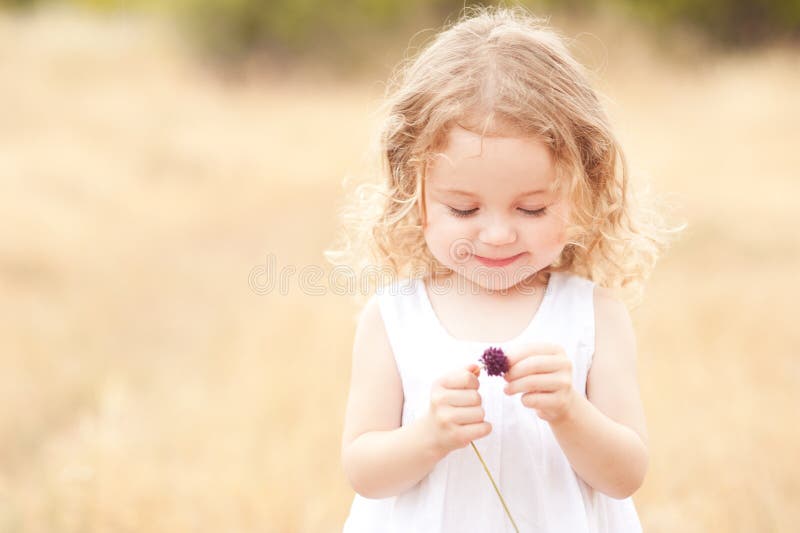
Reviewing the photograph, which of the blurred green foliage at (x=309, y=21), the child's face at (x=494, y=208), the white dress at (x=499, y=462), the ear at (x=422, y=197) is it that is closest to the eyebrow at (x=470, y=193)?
the child's face at (x=494, y=208)

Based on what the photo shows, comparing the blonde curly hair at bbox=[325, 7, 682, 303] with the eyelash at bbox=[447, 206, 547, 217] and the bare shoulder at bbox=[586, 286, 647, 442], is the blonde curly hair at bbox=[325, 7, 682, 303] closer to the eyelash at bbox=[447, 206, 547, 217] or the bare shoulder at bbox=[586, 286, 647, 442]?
the eyelash at bbox=[447, 206, 547, 217]

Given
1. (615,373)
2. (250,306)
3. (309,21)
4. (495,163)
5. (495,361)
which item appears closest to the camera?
(495,361)

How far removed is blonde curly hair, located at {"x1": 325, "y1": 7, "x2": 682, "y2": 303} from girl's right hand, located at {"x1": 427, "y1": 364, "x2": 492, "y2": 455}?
1.32 ft

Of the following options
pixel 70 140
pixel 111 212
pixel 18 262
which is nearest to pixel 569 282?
pixel 18 262

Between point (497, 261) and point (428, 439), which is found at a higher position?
point (497, 261)

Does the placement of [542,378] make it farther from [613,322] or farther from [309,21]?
[309,21]

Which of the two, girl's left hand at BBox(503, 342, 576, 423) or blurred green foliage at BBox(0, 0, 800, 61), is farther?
blurred green foliage at BBox(0, 0, 800, 61)

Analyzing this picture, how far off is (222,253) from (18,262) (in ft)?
5.18

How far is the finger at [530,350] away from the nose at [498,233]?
21 cm

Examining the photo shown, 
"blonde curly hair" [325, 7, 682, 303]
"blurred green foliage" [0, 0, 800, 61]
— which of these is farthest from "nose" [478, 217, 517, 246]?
"blurred green foliage" [0, 0, 800, 61]

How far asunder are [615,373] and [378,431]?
460 millimetres

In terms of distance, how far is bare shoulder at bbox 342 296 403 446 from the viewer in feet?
5.99

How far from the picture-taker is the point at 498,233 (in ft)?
5.59

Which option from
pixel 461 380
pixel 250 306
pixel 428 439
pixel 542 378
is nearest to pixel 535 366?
pixel 542 378
